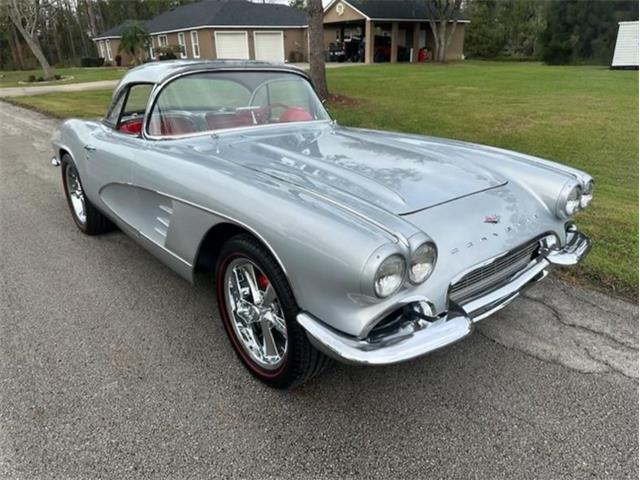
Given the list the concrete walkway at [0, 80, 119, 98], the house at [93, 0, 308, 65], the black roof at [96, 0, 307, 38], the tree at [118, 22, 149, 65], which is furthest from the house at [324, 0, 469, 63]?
the concrete walkway at [0, 80, 119, 98]

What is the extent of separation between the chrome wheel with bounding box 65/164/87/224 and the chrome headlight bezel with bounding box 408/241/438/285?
3620 millimetres

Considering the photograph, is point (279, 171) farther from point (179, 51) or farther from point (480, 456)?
point (179, 51)

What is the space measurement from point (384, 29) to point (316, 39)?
25461 mm

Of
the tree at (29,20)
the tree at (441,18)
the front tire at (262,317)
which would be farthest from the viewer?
the tree at (441,18)

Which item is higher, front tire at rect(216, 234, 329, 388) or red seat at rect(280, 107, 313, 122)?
red seat at rect(280, 107, 313, 122)

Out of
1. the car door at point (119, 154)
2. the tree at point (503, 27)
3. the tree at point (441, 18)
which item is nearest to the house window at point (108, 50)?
the tree at point (441, 18)

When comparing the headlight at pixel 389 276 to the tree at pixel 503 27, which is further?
the tree at pixel 503 27

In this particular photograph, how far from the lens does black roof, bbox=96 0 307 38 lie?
33.3 m

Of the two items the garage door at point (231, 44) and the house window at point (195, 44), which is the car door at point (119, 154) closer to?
the garage door at point (231, 44)

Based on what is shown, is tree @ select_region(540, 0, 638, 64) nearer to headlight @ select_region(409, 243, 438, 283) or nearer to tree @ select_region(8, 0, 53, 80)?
tree @ select_region(8, 0, 53, 80)

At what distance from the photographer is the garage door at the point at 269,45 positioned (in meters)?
34.4

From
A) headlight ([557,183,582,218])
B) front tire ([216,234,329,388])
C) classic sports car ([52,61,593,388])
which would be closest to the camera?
classic sports car ([52,61,593,388])

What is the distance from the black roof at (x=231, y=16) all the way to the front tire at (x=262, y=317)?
34.2 metres

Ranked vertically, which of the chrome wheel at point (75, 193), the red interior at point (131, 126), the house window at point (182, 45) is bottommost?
the chrome wheel at point (75, 193)
